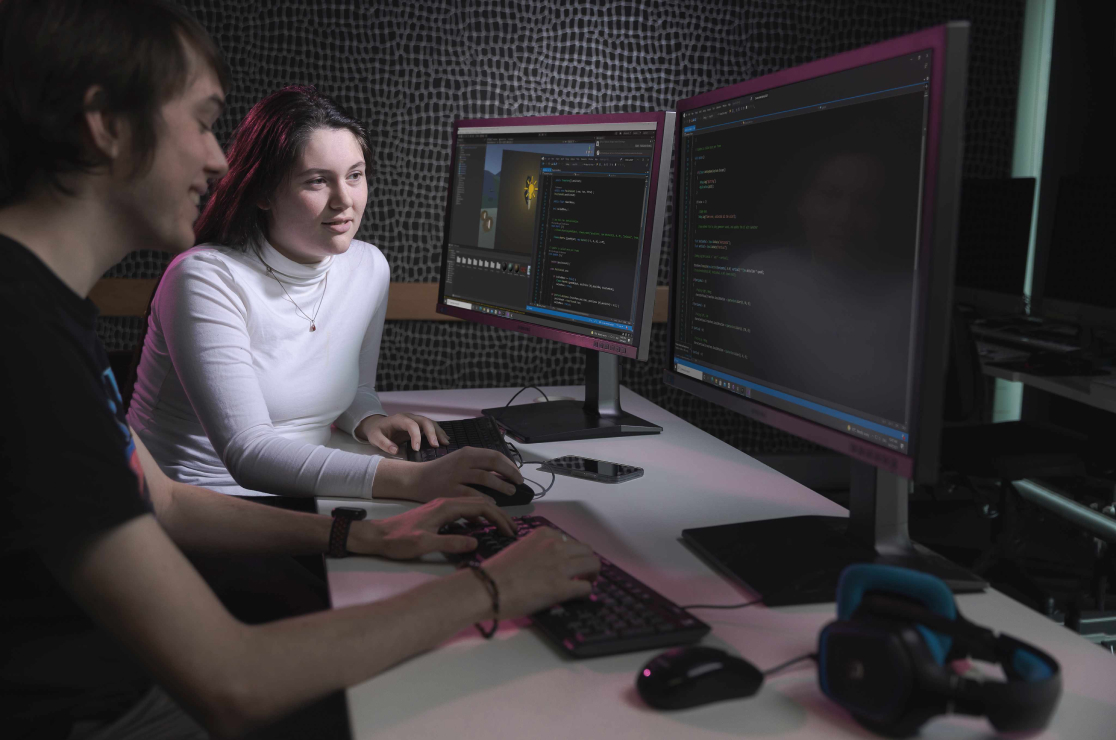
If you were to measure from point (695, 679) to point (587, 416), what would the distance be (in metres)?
1.11

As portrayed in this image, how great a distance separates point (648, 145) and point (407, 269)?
134 cm

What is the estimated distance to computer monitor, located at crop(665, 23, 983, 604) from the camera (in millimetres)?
845

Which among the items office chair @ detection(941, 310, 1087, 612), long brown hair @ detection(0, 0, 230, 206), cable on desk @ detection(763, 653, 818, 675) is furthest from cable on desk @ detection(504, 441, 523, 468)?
office chair @ detection(941, 310, 1087, 612)

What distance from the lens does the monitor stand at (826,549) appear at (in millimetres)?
957

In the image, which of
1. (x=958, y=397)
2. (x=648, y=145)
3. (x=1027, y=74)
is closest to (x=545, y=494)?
(x=648, y=145)

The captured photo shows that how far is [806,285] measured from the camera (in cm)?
104

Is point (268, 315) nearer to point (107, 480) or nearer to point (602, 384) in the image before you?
point (602, 384)

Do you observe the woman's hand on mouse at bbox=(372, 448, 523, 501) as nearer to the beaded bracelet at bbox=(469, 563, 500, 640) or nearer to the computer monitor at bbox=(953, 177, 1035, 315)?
the beaded bracelet at bbox=(469, 563, 500, 640)

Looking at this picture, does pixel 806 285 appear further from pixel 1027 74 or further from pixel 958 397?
pixel 1027 74

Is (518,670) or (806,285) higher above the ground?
(806,285)

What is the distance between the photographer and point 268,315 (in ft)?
5.34

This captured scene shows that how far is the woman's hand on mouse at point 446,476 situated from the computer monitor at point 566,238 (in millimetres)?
384

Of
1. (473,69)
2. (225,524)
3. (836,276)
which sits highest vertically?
(473,69)

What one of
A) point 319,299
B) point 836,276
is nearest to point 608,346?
point 319,299
